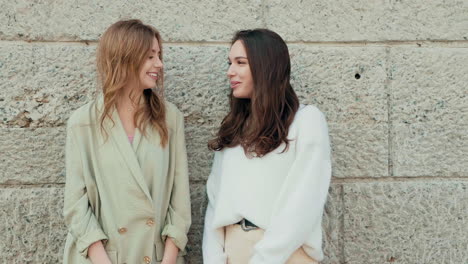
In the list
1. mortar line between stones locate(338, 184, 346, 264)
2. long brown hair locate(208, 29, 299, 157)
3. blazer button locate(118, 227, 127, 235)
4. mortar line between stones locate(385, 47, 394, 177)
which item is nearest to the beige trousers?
long brown hair locate(208, 29, 299, 157)

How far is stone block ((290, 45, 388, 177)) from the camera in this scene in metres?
3.85

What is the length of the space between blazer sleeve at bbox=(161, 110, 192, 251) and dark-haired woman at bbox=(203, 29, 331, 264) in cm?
15

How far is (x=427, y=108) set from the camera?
12.8ft

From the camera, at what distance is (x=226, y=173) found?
3.26 metres

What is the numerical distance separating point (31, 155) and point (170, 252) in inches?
45.5

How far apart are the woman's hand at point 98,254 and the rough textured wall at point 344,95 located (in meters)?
0.80

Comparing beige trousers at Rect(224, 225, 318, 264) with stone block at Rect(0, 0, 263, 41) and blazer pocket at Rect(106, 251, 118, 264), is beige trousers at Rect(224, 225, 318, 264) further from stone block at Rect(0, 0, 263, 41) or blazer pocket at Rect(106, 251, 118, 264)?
stone block at Rect(0, 0, 263, 41)

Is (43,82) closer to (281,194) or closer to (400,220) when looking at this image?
(281,194)

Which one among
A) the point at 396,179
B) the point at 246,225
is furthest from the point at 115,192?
the point at 396,179

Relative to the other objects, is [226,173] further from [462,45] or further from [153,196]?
[462,45]

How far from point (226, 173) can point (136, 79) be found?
689 millimetres

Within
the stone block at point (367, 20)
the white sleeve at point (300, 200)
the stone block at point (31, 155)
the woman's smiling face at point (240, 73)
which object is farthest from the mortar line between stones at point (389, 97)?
the stone block at point (31, 155)

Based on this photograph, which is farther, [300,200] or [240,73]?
[240,73]

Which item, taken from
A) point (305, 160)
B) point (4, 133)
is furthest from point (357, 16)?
point (4, 133)
